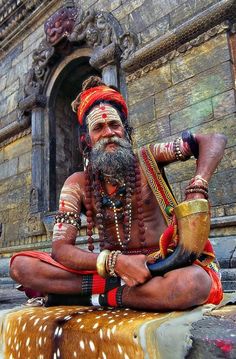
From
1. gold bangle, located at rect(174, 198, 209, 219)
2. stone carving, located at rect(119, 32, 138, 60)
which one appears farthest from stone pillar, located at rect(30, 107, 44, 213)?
gold bangle, located at rect(174, 198, 209, 219)

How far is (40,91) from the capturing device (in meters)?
6.00

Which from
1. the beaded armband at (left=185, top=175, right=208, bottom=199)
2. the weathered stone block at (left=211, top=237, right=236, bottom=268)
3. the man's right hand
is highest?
the beaded armband at (left=185, top=175, right=208, bottom=199)

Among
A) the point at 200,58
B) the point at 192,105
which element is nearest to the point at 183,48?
the point at 200,58

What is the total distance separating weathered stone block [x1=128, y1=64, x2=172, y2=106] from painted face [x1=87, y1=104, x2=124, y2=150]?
2.08m

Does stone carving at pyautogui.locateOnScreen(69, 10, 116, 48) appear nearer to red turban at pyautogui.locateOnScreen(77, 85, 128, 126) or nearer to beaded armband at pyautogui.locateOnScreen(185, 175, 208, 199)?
red turban at pyautogui.locateOnScreen(77, 85, 128, 126)

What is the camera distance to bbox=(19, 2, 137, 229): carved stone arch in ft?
15.9

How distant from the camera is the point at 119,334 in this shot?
3.90 feet

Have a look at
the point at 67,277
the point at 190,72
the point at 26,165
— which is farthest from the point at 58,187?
the point at 67,277

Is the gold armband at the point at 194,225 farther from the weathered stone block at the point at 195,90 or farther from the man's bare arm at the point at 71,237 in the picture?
the weathered stone block at the point at 195,90

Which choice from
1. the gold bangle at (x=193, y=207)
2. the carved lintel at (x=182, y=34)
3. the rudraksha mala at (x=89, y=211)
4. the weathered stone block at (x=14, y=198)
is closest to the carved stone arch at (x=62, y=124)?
the weathered stone block at (x=14, y=198)

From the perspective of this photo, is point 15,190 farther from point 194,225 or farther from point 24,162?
point 194,225

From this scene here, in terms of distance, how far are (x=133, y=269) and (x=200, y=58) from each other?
→ 2949 millimetres

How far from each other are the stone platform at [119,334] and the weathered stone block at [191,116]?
2355 millimetres

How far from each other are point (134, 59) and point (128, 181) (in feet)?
8.93
